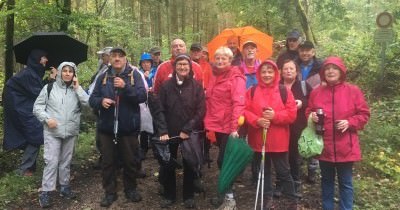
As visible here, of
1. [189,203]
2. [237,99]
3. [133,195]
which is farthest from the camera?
[133,195]

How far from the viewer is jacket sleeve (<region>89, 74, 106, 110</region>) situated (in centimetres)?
540

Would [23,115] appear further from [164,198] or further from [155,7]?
[155,7]

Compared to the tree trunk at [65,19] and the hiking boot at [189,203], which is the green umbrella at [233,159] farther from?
the tree trunk at [65,19]

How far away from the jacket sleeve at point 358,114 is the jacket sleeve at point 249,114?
3.71 ft

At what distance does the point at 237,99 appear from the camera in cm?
523

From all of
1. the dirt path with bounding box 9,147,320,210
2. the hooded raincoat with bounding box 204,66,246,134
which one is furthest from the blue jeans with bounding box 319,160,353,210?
the hooded raincoat with bounding box 204,66,246,134

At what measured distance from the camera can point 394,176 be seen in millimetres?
→ 6832

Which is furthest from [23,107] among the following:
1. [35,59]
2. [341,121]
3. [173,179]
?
[341,121]

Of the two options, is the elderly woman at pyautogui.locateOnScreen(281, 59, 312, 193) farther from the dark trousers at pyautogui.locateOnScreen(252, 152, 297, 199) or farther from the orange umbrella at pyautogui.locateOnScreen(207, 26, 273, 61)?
the orange umbrella at pyautogui.locateOnScreen(207, 26, 273, 61)

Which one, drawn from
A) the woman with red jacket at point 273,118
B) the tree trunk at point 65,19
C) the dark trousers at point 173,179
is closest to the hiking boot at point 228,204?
the dark trousers at point 173,179

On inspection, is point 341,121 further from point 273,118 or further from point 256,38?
point 256,38

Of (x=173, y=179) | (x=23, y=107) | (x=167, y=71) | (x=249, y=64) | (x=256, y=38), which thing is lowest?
(x=173, y=179)

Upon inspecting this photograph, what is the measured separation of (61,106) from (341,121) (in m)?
3.90

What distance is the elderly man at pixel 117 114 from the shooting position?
545 centimetres
